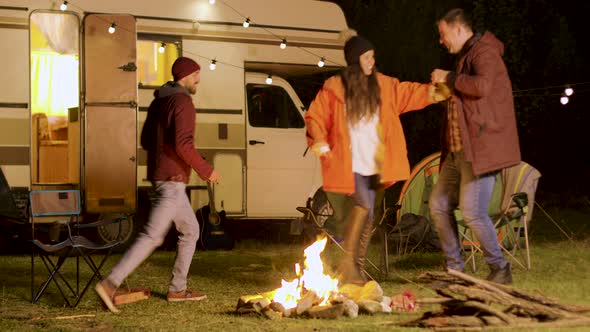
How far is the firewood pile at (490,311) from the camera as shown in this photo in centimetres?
492

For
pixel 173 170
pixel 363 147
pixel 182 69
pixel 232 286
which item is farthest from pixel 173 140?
pixel 232 286

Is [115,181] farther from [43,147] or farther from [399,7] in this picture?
[399,7]

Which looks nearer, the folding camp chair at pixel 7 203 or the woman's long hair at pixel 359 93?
the woman's long hair at pixel 359 93

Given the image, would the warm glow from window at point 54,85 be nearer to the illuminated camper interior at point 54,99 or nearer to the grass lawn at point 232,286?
the illuminated camper interior at point 54,99

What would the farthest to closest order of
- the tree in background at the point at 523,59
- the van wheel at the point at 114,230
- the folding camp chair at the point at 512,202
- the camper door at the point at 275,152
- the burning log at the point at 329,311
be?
the tree in background at the point at 523,59 < the camper door at the point at 275,152 < the van wheel at the point at 114,230 < the folding camp chair at the point at 512,202 < the burning log at the point at 329,311

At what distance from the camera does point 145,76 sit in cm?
1051

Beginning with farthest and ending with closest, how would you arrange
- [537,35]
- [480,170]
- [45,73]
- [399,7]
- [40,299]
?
[399,7]
[537,35]
[45,73]
[40,299]
[480,170]

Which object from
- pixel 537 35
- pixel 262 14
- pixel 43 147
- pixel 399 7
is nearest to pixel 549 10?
pixel 537 35

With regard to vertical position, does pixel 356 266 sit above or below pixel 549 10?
below

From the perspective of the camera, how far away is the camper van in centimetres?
945

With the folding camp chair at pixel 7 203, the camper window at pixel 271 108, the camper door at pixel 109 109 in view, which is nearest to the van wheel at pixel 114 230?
the camper door at pixel 109 109

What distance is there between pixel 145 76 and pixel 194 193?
1.40m

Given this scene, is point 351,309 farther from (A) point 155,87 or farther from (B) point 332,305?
(A) point 155,87

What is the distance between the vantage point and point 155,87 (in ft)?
33.2
